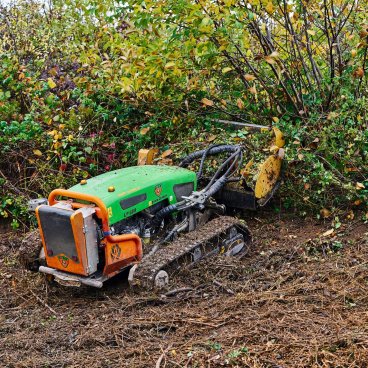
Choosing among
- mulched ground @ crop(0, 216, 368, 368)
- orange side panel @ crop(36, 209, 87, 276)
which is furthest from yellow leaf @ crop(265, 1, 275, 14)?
orange side panel @ crop(36, 209, 87, 276)

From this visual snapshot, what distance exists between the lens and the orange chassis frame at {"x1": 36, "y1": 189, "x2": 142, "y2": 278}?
17.1 ft

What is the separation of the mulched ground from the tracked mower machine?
8.2 inches

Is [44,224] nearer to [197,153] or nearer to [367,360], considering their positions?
[197,153]

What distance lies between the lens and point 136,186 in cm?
568

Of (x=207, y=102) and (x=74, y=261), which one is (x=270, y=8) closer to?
(x=207, y=102)

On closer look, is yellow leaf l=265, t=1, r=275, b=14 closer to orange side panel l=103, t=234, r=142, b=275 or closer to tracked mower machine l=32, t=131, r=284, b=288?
tracked mower machine l=32, t=131, r=284, b=288

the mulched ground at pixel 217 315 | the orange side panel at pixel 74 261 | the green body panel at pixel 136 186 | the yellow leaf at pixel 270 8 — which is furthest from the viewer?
the yellow leaf at pixel 270 8

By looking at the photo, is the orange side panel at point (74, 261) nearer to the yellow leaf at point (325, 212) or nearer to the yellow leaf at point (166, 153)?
the yellow leaf at point (166, 153)

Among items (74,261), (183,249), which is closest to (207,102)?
(183,249)

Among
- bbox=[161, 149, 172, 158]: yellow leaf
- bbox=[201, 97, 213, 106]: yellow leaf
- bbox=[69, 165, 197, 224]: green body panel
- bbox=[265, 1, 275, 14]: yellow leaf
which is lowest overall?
bbox=[161, 149, 172, 158]: yellow leaf

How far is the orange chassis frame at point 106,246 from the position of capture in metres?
5.21

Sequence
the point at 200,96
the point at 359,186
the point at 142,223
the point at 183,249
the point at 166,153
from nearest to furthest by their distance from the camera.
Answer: the point at 183,249, the point at 142,223, the point at 359,186, the point at 166,153, the point at 200,96

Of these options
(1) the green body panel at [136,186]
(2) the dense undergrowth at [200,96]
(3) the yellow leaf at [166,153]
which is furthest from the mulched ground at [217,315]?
(3) the yellow leaf at [166,153]

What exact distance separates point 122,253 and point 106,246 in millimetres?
193
